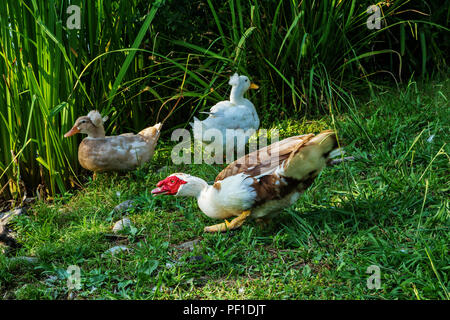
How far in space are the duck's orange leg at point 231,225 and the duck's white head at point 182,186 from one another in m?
0.24

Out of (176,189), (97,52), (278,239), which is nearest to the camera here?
(278,239)

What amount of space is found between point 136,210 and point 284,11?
98.9 inches

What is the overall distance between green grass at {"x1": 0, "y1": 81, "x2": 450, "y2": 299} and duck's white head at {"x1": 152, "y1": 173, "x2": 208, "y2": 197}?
0.24 m

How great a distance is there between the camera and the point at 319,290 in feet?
8.45

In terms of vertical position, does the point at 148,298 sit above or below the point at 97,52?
below

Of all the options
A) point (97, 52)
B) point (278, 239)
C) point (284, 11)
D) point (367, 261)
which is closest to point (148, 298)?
point (278, 239)

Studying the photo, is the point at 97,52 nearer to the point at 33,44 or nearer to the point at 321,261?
the point at 33,44

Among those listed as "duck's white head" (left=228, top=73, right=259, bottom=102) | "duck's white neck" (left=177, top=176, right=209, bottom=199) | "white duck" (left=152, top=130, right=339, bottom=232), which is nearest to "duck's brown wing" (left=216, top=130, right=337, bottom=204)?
Result: "white duck" (left=152, top=130, right=339, bottom=232)

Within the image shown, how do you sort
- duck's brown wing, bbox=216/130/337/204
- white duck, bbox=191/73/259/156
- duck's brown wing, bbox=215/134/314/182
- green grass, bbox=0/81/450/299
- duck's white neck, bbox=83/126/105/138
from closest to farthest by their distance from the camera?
1. green grass, bbox=0/81/450/299
2. duck's brown wing, bbox=216/130/337/204
3. duck's brown wing, bbox=215/134/314/182
4. duck's white neck, bbox=83/126/105/138
5. white duck, bbox=191/73/259/156

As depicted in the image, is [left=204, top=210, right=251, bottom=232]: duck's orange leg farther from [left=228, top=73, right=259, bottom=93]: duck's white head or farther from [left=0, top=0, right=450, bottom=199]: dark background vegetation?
[left=228, top=73, right=259, bottom=93]: duck's white head

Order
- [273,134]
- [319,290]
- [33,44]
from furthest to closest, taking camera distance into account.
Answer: [273,134]
[33,44]
[319,290]

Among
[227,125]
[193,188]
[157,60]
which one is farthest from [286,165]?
[157,60]

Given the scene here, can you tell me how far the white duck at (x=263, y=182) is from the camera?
2807mm

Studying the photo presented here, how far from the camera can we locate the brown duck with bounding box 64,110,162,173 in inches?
159
